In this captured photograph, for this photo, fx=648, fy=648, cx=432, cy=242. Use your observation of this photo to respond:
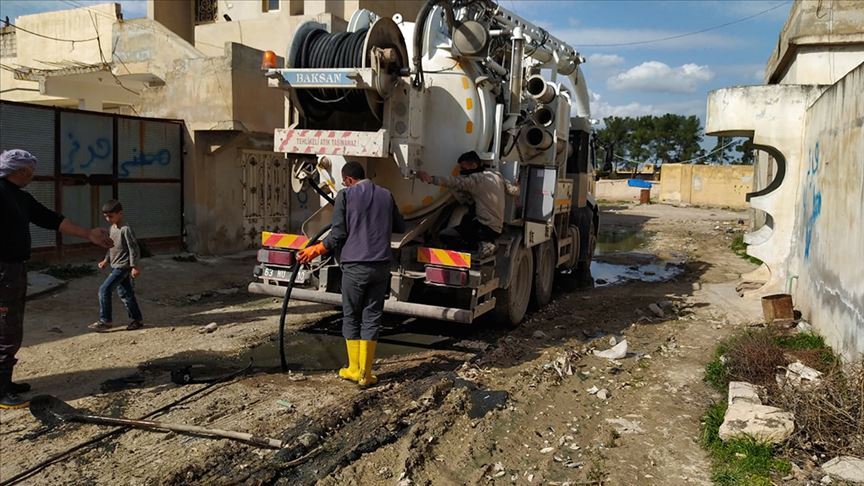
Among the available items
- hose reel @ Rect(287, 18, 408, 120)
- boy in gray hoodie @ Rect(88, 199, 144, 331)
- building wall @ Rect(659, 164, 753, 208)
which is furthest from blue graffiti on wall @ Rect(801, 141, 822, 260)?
building wall @ Rect(659, 164, 753, 208)

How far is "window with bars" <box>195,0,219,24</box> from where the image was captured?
18.5m

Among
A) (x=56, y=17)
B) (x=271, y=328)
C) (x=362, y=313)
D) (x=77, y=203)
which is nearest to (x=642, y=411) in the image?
(x=362, y=313)

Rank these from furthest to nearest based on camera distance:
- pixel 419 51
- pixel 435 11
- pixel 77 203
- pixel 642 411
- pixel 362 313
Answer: pixel 77 203, pixel 435 11, pixel 419 51, pixel 362 313, pixel 642 411

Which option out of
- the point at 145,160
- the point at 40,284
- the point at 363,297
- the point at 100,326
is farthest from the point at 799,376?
the point at 145,160

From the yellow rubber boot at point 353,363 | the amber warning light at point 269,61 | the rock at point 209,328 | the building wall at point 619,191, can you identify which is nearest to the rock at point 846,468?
the yellow rubber boot at point 353,363

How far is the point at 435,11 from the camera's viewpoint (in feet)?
23.4

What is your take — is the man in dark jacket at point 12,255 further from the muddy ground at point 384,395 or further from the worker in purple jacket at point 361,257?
the worker in purple jacket at point 361,257

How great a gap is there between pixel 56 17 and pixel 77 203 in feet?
37.8

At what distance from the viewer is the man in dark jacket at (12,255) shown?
4.76m

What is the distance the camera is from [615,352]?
657 cm

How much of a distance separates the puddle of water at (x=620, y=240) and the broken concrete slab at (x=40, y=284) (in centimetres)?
1137

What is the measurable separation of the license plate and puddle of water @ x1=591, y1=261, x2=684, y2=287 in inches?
249

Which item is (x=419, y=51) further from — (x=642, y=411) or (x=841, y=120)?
(x=841, y=120)

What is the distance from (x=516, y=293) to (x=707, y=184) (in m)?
32.5
